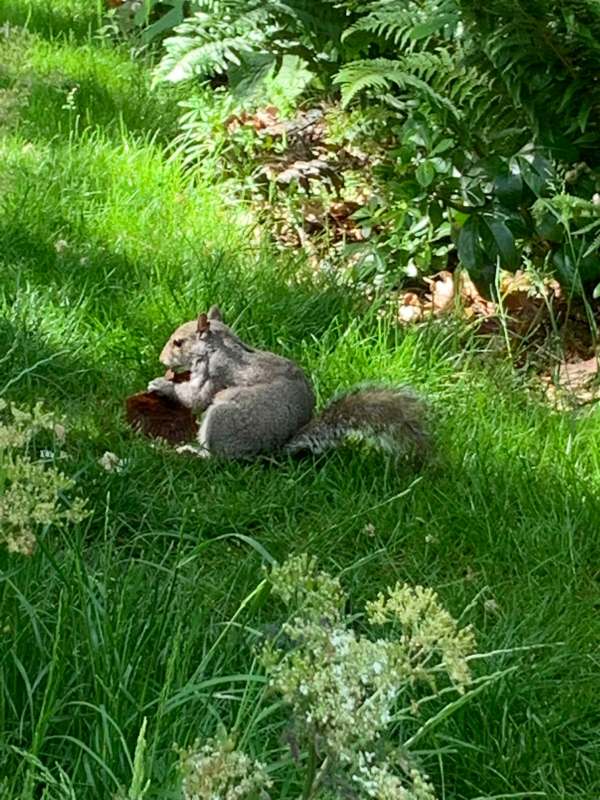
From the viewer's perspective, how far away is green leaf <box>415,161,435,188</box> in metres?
4.46

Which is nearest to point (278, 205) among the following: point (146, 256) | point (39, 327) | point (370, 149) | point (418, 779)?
point (370, 149)

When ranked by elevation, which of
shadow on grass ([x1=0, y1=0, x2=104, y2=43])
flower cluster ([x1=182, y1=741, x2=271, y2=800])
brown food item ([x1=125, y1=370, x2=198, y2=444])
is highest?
flower cluster ([x1=182, y1=741, x2=271, y2=800])

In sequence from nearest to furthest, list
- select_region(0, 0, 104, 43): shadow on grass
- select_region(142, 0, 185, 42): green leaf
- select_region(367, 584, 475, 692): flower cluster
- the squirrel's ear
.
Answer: select_region(367, 584, 475, 692): flower cluster → the squirrel's ear → select_region(142, 0, 185, 42): green leaf → select_region(0, 0, 104, 43): shadow on grass

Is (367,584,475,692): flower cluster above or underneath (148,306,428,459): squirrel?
above

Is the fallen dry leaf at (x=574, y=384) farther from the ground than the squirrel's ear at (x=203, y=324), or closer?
closer

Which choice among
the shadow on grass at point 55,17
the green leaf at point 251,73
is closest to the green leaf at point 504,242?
the green leaf at point 251,73

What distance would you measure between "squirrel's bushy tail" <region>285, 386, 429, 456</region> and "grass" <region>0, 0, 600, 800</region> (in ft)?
0.24

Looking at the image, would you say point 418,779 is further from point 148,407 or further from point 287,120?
point 287,120

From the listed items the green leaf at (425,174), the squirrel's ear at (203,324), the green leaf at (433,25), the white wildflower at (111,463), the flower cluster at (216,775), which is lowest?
the white wildflower at (111,463)

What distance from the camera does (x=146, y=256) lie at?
4.70 meters

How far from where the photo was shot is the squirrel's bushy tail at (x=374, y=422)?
11.6 feet

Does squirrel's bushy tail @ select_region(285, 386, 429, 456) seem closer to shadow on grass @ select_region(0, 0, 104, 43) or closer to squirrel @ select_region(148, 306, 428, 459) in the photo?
squirrel @ select_region(148, 306, 428, 459)

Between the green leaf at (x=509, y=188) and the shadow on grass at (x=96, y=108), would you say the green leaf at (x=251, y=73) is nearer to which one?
the shadow on grass at (x=96, y=108)

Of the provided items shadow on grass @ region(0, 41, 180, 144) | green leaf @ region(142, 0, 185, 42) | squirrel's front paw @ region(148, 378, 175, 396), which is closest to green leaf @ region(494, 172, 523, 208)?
squirrel's front paw @ region(148, 378, 175, 396)
